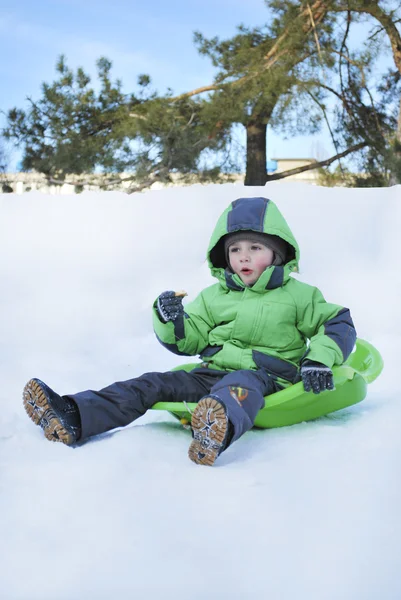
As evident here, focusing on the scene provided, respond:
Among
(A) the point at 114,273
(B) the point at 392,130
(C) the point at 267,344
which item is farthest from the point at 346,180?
(C) the point at 267,344

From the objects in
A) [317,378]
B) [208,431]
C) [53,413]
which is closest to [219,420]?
[208,431]

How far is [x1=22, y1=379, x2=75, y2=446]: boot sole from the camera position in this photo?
1971 mm

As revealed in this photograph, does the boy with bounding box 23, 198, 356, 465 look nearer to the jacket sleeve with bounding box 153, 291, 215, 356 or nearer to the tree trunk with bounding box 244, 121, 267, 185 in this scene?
the jacket sleeve with bounding box 153, 291, 215, 356

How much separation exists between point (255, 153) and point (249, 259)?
235 inches

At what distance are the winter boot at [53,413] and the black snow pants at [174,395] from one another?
0.10ft

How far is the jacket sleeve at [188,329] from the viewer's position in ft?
7.41

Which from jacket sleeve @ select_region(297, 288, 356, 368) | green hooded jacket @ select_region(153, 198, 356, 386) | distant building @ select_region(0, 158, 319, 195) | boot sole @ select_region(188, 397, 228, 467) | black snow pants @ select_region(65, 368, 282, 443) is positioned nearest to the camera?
boot sole @ select_region(188, 397, 228, 467)

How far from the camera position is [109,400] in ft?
6.86

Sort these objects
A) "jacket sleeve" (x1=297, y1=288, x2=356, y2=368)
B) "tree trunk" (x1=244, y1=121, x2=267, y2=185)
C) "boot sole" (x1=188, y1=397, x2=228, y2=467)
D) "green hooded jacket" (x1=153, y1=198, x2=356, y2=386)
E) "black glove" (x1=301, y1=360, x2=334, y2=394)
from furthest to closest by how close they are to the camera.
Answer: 1. "tree trunk" (x1=244, y1=121, x2=267, y2=185)
2. "green hooded jacket" (x1=153, y1=198, x2=356, y2=386)
3. "jacket sleeve" (x1=297, y1=288, x2=356, y2=368)
4. "black glove" (x1=301, y1=360, x2=334, y2=394)
5. "boot sole" (x1=188, y1=397, x2=228, y2=467)

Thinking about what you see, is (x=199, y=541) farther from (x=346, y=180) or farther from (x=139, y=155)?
(x=346, y=180)

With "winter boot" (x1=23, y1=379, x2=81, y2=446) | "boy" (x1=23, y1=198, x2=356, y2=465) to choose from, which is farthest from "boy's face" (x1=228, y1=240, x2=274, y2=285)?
"winter boot" (x1=23, y1=379, x2=81, y2=446)

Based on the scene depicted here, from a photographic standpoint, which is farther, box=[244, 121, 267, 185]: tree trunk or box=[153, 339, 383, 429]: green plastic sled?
box=[244, 121, 267, 185]: tree trunk

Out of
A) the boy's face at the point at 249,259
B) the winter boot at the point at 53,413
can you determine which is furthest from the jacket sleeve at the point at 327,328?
the winter boot at the point at 53,413

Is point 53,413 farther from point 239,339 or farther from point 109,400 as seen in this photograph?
point 239,339
